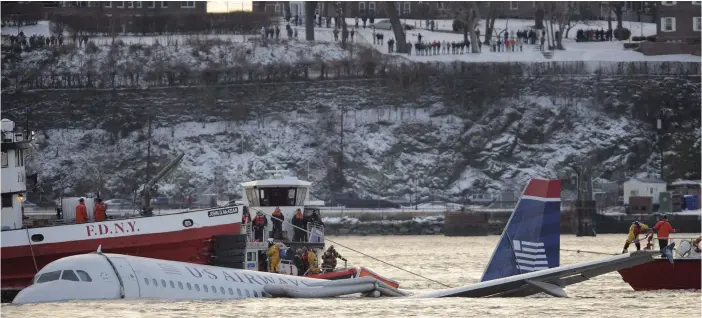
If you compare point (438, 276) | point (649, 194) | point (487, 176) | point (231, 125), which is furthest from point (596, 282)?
point (231, 125)

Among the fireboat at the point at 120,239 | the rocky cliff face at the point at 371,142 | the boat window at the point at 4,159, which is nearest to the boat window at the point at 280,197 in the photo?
the fireboat at the point at 120,239

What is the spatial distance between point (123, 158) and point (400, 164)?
977 inches

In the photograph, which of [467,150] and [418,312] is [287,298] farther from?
[467,150]

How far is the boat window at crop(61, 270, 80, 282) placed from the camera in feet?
174

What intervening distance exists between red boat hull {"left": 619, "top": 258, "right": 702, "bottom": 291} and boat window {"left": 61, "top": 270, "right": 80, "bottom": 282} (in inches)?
879

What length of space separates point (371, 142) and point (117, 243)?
12434cm

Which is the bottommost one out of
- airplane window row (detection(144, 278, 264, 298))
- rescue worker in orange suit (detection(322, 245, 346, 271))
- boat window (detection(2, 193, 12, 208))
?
rescue worker in orange suit (detection(322, 245, 346, 271))

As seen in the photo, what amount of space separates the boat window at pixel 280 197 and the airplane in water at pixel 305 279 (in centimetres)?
1476

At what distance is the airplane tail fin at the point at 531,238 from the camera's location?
62.3 m

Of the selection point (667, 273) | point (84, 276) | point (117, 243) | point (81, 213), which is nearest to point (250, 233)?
point (117, 243)

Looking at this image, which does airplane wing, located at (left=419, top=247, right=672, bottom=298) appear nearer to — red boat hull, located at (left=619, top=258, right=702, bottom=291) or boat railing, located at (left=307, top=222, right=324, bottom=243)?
red boat hull, located at (left=619, top=258, right=702, bottom=291)

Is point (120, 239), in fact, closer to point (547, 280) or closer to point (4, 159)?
point (4, 159)

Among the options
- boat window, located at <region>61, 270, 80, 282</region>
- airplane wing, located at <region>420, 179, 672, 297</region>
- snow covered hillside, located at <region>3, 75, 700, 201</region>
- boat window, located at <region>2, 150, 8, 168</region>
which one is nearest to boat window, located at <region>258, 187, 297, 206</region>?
boat window, located at <region>2, 150, 8, 168</region>

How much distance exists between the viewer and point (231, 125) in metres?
196
